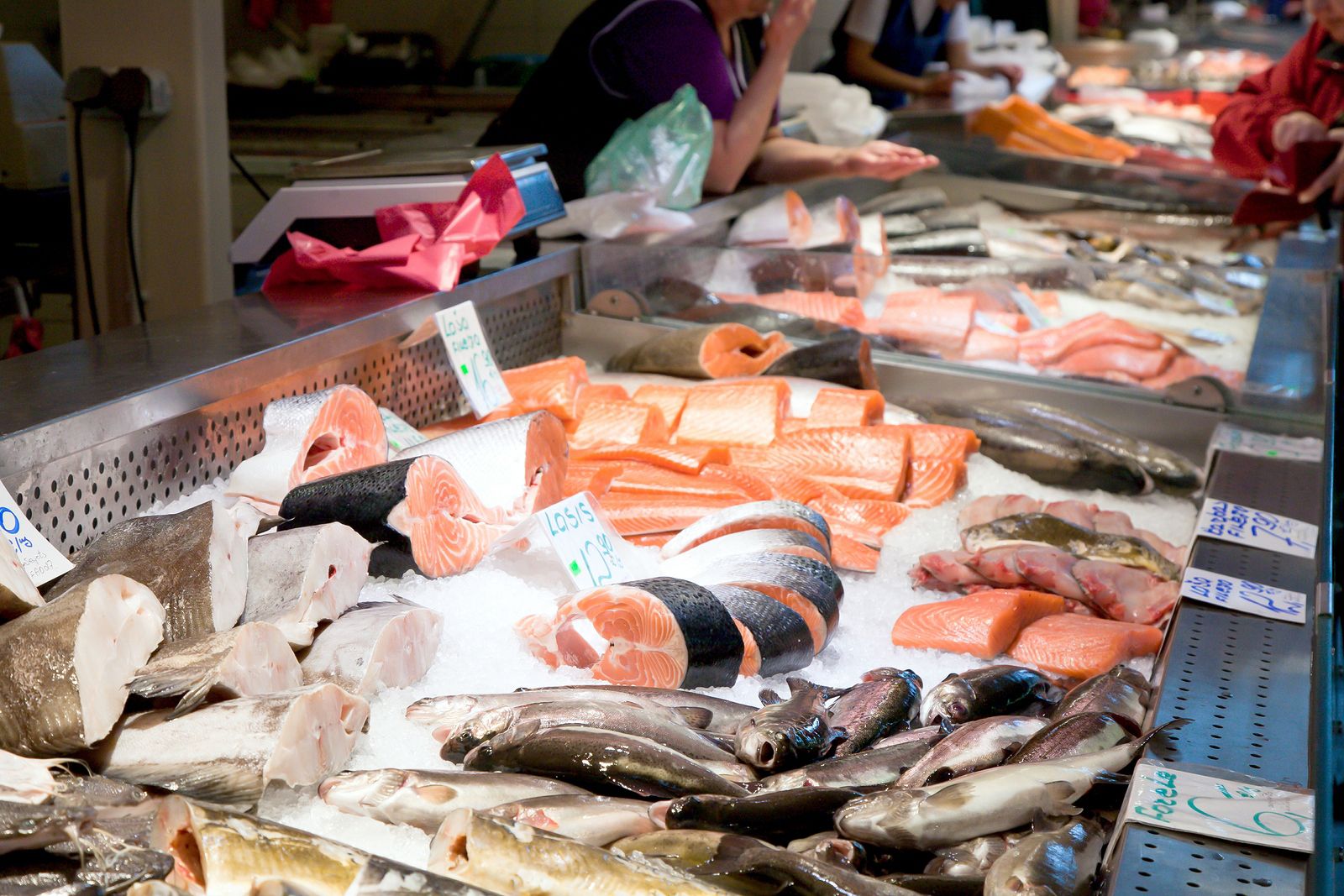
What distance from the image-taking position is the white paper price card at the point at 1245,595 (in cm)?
225

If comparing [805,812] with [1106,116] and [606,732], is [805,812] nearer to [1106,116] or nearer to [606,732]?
[606,732]

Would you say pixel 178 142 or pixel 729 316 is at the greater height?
pixel 178 142

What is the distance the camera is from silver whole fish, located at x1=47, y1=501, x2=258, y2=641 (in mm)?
1944

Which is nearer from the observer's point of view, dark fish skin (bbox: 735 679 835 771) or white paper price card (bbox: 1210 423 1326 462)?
dark fish skin (bbox: 735 679 835 771)

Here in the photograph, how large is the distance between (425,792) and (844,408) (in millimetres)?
2014

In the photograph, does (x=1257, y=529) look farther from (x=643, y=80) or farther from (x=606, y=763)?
(x=643, y=80)

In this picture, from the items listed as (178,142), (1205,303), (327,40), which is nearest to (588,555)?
(178,142)

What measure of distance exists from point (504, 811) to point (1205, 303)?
11.4ft

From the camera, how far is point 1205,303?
4230 millimetres

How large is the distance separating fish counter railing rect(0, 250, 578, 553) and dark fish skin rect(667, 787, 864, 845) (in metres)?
1.26

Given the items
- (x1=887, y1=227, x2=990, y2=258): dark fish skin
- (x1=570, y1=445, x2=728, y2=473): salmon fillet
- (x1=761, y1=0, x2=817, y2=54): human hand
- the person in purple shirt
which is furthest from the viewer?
(x1=887, y1=227, x2=990, y2=258): dark fish skin

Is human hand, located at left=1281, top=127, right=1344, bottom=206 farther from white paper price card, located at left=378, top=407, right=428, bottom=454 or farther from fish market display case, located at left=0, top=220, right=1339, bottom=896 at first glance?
white paper price card, located at left=378, top=407, right=428, bottom=454

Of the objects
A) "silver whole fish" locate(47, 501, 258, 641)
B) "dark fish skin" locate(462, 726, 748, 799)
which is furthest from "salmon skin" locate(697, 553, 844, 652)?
"silver whole fish" locate(47, 501, 258, 641)

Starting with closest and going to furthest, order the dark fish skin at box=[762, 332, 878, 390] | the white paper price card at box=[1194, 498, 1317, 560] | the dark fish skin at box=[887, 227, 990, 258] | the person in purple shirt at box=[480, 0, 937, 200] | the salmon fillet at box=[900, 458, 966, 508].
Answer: the white paper price card at box=[1194, 498, 1317, 560] → the salmon fillet at box=[900, 458, 966, 508] → the dark fish skin at box=[762, 332, 878, 390] → the person in purple shirt at box=[480, 0, 937, 200] → the dark fish skin at box=[887, 227, 990, 258]
